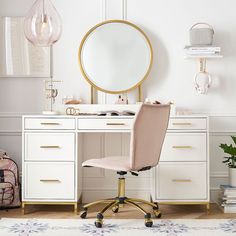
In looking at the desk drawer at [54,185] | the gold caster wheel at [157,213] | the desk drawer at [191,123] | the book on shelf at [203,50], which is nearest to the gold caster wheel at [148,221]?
the gold caster wheel at [157,213]

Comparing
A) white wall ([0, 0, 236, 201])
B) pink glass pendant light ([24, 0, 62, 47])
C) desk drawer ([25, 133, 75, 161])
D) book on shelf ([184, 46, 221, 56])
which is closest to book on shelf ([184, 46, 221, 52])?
book on shelf ([184, 46, 221, 56])

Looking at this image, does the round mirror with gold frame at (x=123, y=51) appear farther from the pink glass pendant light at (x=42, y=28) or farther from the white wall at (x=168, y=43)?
the pink glass pendant light at (x=42, y=28)

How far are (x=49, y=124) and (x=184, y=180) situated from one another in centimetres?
122

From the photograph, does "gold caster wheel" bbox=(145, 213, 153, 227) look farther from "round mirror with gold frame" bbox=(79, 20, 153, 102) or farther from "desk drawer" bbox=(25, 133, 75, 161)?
"round mirror with gold frame" bbox=(79, 20, 153, 102)

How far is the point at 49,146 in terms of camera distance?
4.16 metres

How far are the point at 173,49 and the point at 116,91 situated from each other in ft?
2.19

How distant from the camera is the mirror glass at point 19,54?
468 cm

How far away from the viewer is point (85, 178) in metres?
4.73

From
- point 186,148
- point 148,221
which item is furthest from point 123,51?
point 148,221

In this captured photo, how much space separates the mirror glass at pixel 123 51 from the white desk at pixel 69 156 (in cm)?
55

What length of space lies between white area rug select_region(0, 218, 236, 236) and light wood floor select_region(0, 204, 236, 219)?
6.7 inches

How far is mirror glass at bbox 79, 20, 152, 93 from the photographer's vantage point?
4.61 meters

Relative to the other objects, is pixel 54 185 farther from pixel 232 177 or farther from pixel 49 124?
pixel 232 177

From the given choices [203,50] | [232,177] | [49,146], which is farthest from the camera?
[203,50]
